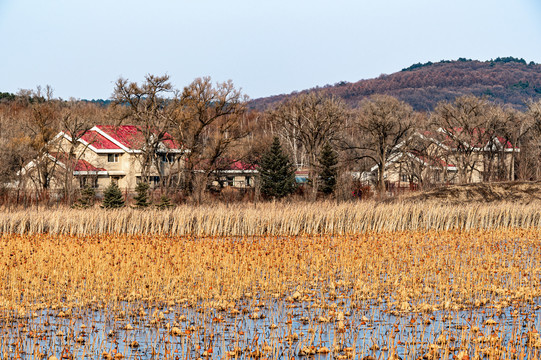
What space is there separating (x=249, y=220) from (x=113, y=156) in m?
40.0

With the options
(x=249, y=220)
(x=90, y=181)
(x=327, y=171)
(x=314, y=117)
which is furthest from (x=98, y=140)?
(x=249, y=220)

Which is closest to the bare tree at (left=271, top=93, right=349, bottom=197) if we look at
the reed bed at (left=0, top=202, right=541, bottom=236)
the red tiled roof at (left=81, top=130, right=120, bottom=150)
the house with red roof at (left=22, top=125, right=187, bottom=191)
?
the house with red roof at (left=22, top=125, right=187, bottom=191)

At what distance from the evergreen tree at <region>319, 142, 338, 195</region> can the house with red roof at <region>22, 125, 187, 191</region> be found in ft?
45.6

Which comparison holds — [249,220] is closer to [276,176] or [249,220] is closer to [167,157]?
[276,176]

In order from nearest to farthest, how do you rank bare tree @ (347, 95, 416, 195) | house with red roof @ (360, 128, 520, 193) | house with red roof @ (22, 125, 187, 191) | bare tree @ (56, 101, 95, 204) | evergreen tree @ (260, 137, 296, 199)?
evergreen tree @ (260, 137, 296, 199) < bare tree @ (56, 101, 95, 204) < bare tree @ (347, 95, 416, 195) < house with red roof @ (22, 125, 187, 191) < house with red roof @ (360, 128, 520, 193)

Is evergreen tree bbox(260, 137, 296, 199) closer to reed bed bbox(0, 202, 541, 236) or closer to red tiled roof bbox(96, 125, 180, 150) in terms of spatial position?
red tiled roof bbox(96, 125, 180, 150)

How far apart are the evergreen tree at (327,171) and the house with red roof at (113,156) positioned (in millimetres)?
13908

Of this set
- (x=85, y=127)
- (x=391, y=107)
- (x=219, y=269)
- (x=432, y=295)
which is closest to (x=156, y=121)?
(x=85, y=127)

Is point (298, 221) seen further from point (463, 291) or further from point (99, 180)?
point (99, 180)

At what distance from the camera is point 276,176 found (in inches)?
2221

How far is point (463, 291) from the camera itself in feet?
49.7

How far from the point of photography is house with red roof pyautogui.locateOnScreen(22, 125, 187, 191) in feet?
204

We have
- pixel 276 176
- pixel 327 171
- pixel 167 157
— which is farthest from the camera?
pixel 167 157

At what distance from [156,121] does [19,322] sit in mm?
48838
